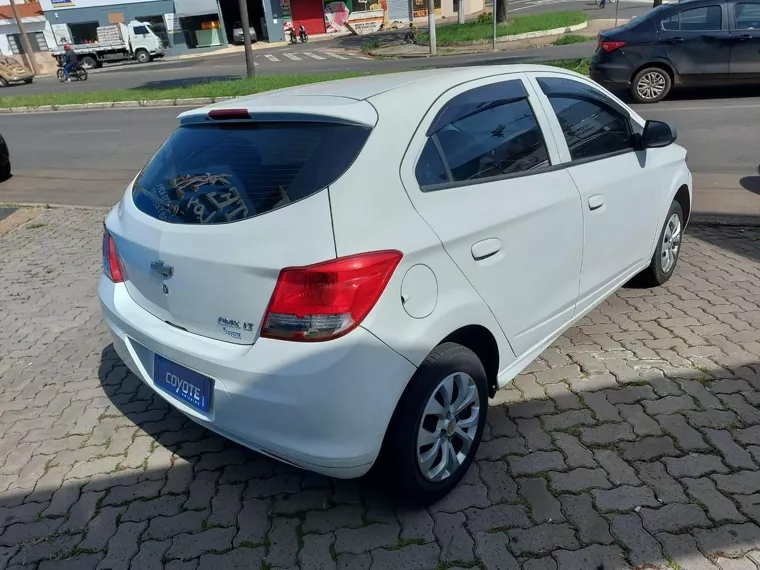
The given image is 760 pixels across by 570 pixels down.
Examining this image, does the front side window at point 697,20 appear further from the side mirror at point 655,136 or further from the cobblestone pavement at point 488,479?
the side mirror at point 655,136

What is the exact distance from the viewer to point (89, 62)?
4031cm

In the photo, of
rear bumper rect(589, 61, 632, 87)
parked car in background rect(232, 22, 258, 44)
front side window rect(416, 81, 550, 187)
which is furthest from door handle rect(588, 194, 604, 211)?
parked car in background rect(232, 22, 258, 44)

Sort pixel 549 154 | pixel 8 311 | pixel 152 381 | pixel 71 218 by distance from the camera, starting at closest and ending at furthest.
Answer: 1. pixel 152 381
2. pixel 549 154
3. pixel 8 311
4. pixel 71 218

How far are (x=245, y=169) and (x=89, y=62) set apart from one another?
44.7 meters

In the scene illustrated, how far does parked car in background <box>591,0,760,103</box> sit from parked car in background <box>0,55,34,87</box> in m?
33.1

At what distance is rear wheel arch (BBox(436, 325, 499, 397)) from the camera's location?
258 centimetres

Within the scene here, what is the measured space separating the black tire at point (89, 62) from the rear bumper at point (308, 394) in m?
44.7

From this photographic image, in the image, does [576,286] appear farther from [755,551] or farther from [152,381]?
[152,381]

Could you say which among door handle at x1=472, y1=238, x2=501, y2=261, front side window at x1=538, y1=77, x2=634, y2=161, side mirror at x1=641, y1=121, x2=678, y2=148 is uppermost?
front side window at x1=538, y1=77, x2=634, y2=161

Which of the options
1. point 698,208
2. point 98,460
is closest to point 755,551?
point 98,460

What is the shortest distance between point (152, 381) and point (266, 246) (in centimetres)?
101

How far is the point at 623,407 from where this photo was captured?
3.21m

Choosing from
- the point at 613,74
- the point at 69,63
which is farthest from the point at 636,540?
the point at 69,63

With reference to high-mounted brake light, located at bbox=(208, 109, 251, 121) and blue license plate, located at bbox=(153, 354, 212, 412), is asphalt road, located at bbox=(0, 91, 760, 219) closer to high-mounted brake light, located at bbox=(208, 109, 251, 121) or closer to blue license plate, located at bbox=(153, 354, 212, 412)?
high-mounted brake light, located at bbox=(208, 109, 251, 121)
